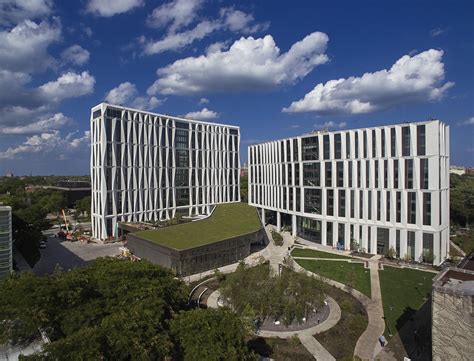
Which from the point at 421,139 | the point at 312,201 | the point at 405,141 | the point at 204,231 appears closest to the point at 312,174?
the point at 312,201

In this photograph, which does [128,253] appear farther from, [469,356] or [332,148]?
[469,356]

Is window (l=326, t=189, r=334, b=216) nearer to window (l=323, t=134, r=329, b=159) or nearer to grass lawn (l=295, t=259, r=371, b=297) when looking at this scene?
window (l=323, t=134, r=329, b=159)

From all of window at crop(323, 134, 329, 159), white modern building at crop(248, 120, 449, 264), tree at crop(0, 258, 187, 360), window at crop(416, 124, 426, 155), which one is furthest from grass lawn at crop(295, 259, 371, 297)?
tree at crop(0, 258, 187, 360)

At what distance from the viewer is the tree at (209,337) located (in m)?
16.6

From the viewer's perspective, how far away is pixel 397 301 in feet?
109

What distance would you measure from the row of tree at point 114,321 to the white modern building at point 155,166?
148 feet

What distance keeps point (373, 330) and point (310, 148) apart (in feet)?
133

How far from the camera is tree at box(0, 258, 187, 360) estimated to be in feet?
51.8

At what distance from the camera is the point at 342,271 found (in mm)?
43625

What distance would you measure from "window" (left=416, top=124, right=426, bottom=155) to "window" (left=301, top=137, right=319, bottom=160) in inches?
717

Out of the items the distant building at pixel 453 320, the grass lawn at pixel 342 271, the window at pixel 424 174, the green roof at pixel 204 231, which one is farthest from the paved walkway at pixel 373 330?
the green roof at pixel 204 231

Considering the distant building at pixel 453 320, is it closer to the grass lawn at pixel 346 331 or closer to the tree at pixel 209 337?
the grass lawn at pixel 346 331

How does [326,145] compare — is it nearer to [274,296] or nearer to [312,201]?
[312,201]

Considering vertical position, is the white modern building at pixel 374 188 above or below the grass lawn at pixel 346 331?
above
